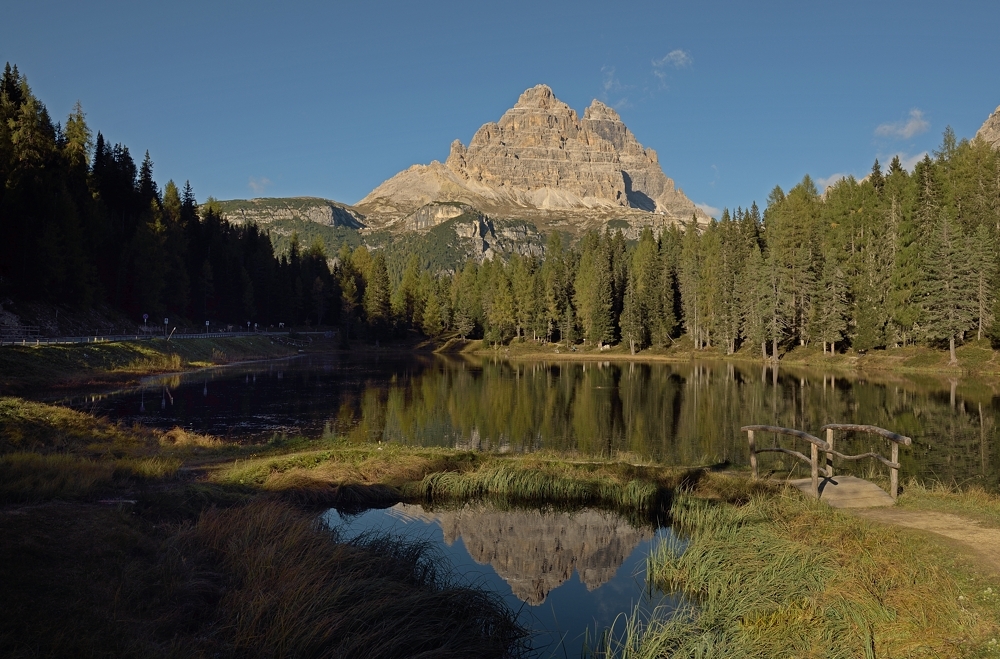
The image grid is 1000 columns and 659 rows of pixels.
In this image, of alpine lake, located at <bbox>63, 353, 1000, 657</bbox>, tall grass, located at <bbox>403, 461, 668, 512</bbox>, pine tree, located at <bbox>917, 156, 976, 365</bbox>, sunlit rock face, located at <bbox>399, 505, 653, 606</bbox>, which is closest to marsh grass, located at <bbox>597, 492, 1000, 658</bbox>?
alpine lake, located at <bbox>63, 353, 1000, 657</bbox>

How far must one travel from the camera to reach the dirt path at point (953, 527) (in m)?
11.2

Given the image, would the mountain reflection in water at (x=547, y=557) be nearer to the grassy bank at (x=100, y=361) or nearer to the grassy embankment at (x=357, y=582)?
the grassy embankment at (x=357, y=582)

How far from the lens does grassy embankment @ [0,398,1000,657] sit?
753 centimetres

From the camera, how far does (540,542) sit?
14930mm

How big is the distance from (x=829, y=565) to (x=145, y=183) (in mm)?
105164

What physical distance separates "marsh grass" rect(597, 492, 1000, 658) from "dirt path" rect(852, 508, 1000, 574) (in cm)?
72

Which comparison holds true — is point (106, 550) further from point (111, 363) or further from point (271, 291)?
point (271, 291)

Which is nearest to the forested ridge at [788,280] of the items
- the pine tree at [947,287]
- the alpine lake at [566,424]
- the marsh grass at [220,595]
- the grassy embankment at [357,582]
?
the pine tree at [947,287]

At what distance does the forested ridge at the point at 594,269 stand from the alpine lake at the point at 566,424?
43.3ft

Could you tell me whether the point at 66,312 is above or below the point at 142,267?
below

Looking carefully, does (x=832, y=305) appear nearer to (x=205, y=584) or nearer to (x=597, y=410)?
(x=597, y=410)

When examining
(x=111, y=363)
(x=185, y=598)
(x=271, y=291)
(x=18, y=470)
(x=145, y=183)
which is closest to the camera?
(x=185, y=598)

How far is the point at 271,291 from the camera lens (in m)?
119

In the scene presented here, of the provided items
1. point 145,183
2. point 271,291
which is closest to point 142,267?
point 145,183
